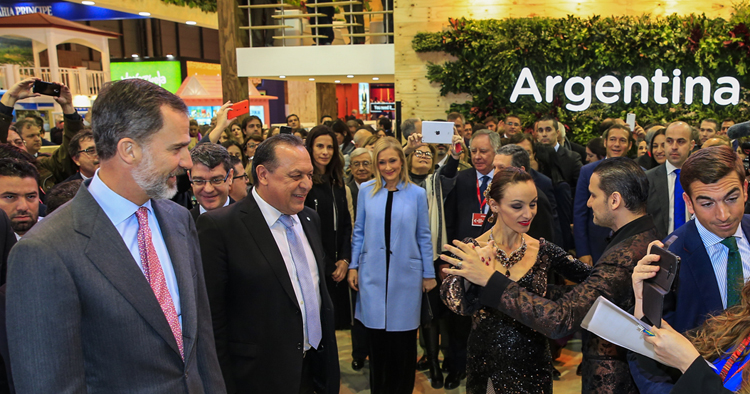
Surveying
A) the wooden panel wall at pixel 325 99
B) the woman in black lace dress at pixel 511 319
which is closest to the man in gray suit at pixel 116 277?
the woman in black lace dress at pixel 511 319

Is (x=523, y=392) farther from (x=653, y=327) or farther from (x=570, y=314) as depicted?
(x=653, y=327)

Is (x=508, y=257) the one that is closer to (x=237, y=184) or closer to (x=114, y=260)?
(x=114, y=260)

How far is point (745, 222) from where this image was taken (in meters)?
2.17

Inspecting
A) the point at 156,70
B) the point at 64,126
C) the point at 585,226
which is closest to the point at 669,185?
the point at 585,226

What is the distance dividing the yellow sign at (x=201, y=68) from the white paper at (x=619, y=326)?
2040 cm

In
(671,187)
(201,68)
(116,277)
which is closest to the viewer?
(116,277)

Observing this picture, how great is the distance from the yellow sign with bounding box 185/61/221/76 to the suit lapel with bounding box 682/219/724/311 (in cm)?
2017

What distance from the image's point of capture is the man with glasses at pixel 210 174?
2.91 meters

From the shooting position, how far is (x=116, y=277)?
1364 millimetres

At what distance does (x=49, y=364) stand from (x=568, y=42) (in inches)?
338

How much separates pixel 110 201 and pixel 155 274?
244 millimetres

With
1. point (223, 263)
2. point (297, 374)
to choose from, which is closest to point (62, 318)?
point (223, 263)

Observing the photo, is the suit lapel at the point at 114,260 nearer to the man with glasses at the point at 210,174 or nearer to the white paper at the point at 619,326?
the white paper at the point at 619,326

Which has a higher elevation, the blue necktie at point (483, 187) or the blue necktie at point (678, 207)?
the blue necktie at point (483, 187)
